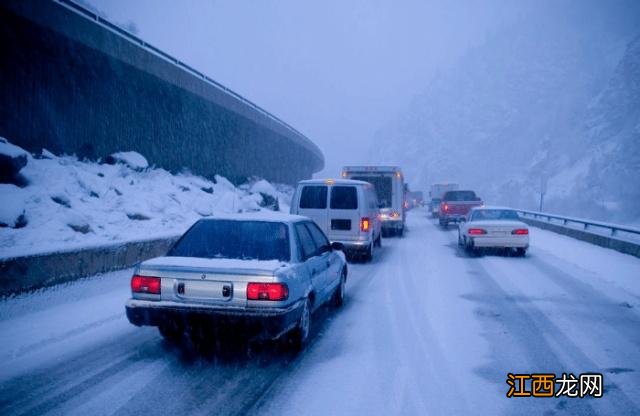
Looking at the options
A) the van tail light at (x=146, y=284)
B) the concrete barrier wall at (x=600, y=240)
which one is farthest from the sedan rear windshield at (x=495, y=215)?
the van tail light at (x=146, y=284)

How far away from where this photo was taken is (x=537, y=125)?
458ft

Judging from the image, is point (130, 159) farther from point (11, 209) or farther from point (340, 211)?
point (340, 211)

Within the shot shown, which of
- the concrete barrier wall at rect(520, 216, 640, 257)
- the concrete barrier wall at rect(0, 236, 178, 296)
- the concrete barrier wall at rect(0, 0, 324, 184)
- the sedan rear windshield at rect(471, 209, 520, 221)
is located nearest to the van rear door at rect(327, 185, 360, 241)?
the concrete barrier wall at rect(0, 236, 178, 296)

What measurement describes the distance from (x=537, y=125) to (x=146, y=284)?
154950 millimetres

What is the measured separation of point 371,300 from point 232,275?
385cm

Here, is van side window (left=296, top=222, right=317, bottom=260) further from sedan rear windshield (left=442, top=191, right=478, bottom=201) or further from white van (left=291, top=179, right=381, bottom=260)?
sedan rear windshield (left=442, top=191, right=478, bottom=201)

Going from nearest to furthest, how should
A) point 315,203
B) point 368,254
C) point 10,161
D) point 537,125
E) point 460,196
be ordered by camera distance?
point 10,161, point 315,203, point 368,254, point 460,196, point 537,125

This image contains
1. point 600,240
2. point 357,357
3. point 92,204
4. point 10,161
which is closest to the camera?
point 357,357

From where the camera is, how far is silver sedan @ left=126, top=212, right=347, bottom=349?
451 centimetres

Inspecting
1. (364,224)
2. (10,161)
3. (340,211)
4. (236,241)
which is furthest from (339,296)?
(10,161)

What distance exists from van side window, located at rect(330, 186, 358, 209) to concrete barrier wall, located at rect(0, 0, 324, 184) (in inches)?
378

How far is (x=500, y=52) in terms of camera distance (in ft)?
626

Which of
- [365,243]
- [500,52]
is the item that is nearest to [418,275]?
[365,243]

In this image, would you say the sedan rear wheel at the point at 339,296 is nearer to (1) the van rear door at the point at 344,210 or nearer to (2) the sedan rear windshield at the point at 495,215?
(1) the van rear door at the point at 344,210
